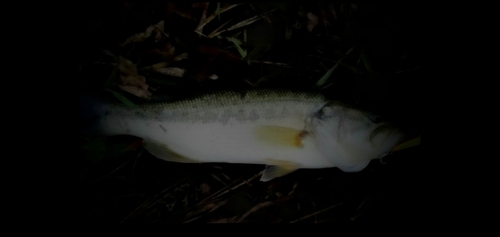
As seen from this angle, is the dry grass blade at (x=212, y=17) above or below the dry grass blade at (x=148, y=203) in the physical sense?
above

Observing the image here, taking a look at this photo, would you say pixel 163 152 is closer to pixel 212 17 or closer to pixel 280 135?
pixel 280 135

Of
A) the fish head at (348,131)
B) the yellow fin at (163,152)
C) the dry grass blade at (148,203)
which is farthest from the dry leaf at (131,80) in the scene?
the fish head at (348,131)

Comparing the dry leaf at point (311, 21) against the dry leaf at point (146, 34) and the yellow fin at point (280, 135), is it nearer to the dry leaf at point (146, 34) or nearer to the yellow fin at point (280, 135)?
the yellow fin at point (280, 135)

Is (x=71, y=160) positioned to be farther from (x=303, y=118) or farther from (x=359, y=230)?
(x=359, y=230)

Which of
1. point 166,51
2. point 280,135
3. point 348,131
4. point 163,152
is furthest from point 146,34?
point 348,131

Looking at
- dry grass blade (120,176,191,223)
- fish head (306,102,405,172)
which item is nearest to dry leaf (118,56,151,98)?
dry grass blade (120,176,191,223)

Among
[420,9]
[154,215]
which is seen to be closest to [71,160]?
[154,215]

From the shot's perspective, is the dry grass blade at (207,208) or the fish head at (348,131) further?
the dry grass blade at (207,208)
